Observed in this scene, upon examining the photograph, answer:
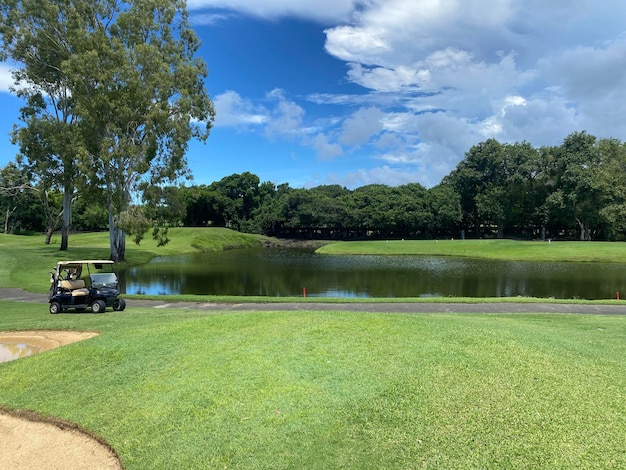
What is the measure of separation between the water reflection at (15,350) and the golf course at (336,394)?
1.55 metres

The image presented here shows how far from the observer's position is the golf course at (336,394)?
17.7ft

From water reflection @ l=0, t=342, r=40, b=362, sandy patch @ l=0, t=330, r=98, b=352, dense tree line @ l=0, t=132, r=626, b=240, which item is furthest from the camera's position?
dense tree line @ l=0, t=132, r=626, b=240

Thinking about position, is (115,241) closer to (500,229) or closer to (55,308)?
(55,308)

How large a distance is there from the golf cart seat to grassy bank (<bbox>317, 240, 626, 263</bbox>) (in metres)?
49.2

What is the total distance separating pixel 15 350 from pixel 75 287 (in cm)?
631

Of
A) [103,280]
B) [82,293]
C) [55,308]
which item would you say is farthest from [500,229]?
[55,308]

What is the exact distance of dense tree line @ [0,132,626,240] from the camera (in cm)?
6688

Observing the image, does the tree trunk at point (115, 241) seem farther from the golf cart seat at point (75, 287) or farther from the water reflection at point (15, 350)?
the water reflection at point (15, 350)

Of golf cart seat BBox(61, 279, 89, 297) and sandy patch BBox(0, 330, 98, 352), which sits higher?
golf cart seat BBox(61, 279, 89, 297)

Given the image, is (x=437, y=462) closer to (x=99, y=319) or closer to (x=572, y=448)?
(x=572, y=448)

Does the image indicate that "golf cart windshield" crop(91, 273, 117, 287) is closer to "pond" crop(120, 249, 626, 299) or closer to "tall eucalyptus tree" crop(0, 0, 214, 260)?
"pond" crop(120, 249, 626, 299)

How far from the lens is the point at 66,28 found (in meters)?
39.0

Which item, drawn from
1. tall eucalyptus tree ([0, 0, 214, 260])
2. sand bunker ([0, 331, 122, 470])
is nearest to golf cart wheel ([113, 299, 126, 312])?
sand bunker ([0, 331, 122, 470])

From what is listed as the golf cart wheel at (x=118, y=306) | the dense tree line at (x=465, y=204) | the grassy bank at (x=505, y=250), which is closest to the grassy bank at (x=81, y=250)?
the dense tree line at (x=465, y=204)
